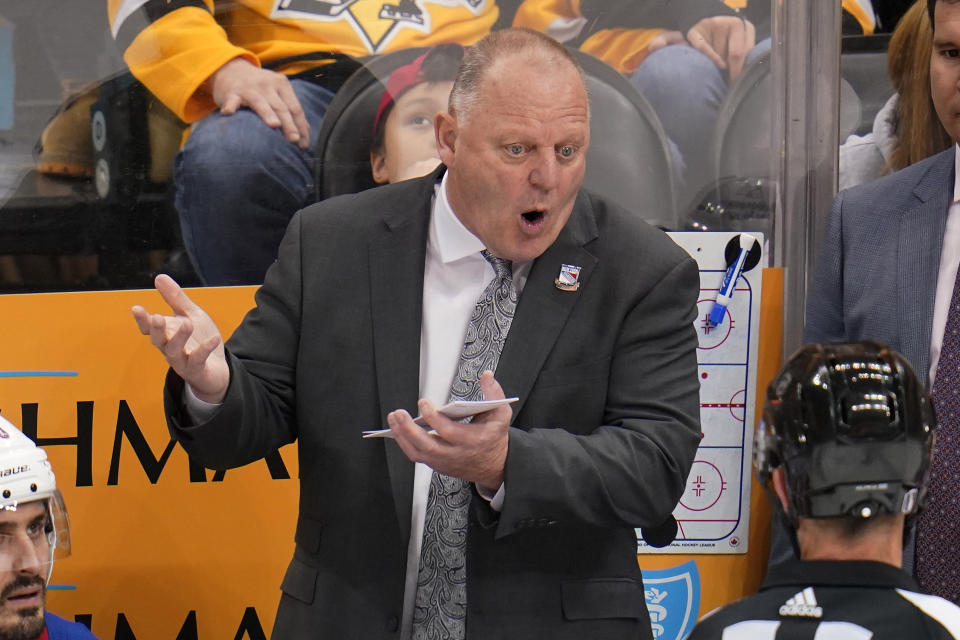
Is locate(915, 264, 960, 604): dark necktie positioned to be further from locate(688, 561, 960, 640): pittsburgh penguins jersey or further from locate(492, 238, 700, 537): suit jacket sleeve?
locate(688, 561, 960, 640): pittsburgh penguins jersey

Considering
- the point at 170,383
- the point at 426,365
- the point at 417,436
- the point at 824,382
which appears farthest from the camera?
the point at 426,365

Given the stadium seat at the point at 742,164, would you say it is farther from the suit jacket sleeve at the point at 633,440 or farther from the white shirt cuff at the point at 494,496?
the white shirt cuff at the point at 494,496

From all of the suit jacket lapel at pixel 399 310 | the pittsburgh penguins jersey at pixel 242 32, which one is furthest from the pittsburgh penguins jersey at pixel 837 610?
the pittsburgh penguins jersey at pixel 242 32

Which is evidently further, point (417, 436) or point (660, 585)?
point (660, 585)

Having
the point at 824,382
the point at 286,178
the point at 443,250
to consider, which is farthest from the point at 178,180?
the point at 824,382

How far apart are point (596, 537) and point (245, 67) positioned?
206cm

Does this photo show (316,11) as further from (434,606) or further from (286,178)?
(434,606)

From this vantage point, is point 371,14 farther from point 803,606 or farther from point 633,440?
point 803,606

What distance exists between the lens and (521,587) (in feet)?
8.28

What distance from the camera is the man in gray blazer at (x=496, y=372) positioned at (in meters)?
2.51

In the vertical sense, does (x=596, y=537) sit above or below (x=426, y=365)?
below

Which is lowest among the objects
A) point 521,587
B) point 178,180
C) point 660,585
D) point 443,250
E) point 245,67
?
point 660,585

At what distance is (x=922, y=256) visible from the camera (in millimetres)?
3240

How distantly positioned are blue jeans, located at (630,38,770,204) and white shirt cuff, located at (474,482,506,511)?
74.6 inches
